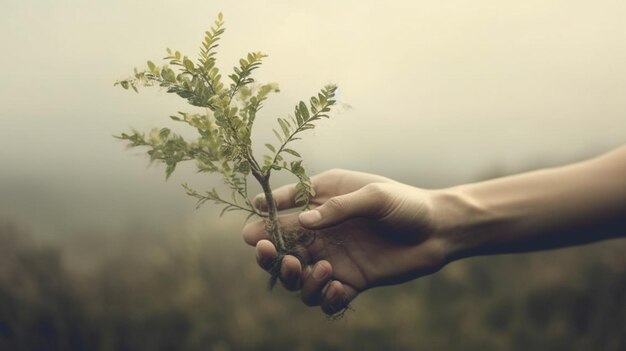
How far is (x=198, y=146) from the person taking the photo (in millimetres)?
1383

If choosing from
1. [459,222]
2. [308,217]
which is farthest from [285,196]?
[459,222]

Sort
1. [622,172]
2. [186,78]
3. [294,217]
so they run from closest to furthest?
[186,78] < [622,172] < [294,217]

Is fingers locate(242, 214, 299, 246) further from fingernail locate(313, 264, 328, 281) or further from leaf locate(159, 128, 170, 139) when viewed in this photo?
leaf locate(159, 128, 170, 139)

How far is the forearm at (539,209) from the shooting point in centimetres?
156

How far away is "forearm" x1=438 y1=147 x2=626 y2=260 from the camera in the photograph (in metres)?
1.56

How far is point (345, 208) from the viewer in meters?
1.49

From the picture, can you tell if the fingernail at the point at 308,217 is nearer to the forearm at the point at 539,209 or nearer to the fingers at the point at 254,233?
the fingers at the point at 254,233

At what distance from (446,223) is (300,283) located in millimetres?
454

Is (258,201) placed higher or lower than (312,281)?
higher

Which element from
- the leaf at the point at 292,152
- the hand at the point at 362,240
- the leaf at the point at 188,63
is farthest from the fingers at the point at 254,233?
the leaf at the point at 188,63

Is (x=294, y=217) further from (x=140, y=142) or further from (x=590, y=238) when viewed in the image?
(x=590, y=238)

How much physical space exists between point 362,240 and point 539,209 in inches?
18.6

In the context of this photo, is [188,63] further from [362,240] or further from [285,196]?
[362,240]

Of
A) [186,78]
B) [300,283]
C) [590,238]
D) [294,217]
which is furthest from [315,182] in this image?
[590,238]
